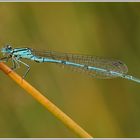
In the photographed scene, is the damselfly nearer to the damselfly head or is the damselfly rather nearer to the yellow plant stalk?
the damselfly head

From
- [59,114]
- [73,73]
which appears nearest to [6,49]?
[73,73]

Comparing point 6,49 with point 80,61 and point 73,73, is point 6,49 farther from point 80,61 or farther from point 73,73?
point 73,73

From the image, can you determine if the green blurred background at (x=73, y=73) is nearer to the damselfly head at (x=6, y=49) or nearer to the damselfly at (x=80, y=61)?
the damselfly at (x=80, y=61)

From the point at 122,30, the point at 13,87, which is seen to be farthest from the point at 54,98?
the point at 122,30

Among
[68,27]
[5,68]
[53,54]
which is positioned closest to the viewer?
[5,68]

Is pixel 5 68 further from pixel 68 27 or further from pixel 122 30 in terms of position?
pixel 122 30

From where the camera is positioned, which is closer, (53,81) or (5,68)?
(5,68)
